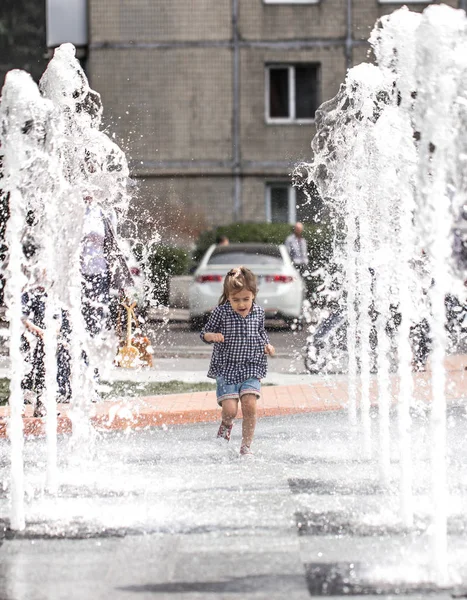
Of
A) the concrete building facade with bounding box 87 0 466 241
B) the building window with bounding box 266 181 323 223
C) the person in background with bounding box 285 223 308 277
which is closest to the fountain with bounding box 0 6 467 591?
the person in background with bounding box 285 223 308 277

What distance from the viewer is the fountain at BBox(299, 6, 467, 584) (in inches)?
168

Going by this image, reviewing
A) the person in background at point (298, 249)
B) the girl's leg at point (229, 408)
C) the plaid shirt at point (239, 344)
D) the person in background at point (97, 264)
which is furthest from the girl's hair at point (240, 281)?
the person in background at point (298, 249)

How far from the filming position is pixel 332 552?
14.7 feet

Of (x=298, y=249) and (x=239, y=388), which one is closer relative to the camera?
(x=239, y=388)

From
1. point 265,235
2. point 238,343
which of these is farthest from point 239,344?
point 265,235

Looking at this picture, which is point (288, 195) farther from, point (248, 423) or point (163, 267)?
point (248, 423)

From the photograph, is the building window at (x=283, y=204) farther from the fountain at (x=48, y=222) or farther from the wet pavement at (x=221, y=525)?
the wet pavement at (x=221, y=525)

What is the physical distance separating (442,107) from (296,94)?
2170 centimetres

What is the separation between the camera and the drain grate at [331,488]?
5.76 m

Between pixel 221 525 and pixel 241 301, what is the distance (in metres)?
2.21

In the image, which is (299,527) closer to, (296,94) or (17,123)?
(17,123)

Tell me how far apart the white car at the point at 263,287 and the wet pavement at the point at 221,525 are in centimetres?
988

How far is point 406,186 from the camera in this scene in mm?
5555

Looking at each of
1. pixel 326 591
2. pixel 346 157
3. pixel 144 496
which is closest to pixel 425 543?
pixel 326 591
